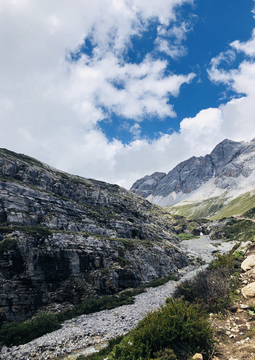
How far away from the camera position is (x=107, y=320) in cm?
2272

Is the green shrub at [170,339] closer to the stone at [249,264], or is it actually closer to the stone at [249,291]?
the stone at [249,291]

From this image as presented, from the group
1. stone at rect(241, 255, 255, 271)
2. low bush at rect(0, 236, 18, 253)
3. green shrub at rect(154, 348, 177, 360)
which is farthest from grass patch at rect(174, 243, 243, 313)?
low bush at rect(0, 236, 18, 253)

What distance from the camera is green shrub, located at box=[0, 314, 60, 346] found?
1842cm

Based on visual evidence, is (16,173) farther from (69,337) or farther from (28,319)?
(69,337)

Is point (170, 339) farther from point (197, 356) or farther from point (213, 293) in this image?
point (213, 293)

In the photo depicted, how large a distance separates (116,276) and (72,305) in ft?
33.0

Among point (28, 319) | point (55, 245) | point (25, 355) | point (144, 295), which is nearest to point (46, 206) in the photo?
point (55, 245)

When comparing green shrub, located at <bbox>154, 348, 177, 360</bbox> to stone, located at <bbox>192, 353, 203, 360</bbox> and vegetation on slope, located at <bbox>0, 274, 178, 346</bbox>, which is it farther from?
vegetation on slope, located at <bbox>0, 274, 178, 346</bbox>

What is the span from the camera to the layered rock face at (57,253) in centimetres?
2595

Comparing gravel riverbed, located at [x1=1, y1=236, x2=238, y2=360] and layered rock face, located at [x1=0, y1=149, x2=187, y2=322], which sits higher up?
layered rock face, located at [x1=0, y1=149, x2=187, y2=322]

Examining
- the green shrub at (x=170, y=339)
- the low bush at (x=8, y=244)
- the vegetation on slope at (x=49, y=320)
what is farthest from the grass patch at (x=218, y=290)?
the low bush at (x=8, y=244)

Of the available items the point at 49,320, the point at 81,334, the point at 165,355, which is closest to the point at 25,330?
the point at 49,320

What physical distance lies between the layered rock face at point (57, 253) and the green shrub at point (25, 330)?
328cm

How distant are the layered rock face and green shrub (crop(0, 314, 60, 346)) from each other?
10.7 feet
